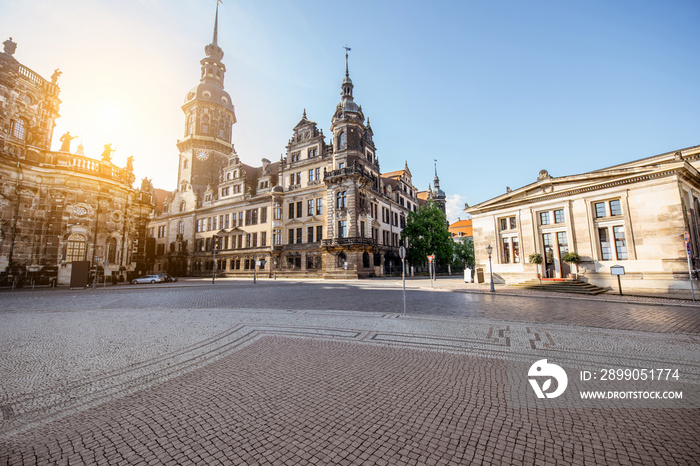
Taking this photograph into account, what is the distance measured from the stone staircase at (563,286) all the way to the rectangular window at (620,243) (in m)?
2.42

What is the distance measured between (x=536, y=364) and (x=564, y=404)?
1.47 metres

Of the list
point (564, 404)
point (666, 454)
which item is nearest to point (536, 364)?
point (564, 404)

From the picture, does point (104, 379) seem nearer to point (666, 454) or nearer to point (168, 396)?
point (168, 396)

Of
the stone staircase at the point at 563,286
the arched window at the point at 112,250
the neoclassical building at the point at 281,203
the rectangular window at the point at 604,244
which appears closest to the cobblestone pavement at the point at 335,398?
the stone staircase at the point at 563,286

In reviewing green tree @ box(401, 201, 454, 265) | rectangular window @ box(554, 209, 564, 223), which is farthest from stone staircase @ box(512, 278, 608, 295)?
green tree @ box(401, 201, 454, 265)

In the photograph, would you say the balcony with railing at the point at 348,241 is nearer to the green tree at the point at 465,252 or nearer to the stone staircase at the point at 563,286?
the stone staircase at the point at 563,286

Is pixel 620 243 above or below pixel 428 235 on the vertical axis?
below

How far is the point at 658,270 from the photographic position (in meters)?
16.0

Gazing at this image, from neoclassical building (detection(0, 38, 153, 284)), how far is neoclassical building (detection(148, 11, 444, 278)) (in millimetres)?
10454

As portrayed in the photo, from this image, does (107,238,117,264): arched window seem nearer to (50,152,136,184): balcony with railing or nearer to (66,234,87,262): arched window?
(66,234,87,262): arched window

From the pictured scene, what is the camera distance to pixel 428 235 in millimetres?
40156

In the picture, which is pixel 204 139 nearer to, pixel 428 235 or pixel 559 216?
pixel 428 235
